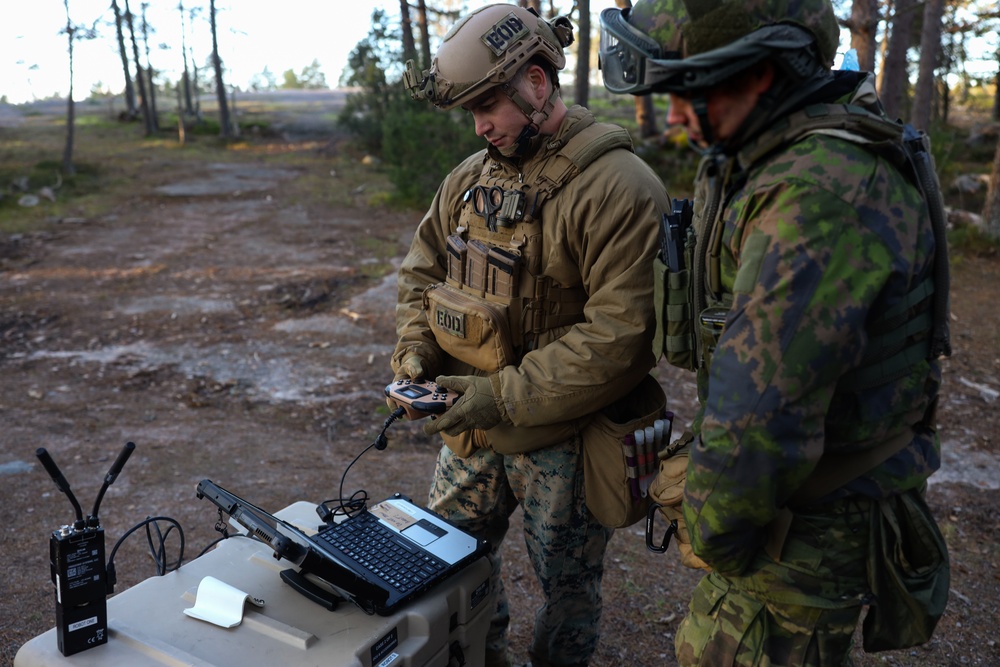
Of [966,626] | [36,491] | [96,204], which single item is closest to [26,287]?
[36,491]

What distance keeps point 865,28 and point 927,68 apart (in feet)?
11.1

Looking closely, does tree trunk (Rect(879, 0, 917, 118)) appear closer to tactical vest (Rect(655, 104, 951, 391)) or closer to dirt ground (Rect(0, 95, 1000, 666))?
dirt ground (Rect(0, 95, 1000, 666))

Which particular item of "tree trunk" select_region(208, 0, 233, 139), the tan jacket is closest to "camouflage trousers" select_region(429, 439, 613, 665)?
the tan jacket

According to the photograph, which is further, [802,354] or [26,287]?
[26,287]

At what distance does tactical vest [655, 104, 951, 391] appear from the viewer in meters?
1.66

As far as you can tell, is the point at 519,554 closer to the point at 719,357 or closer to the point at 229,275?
the point at 719,357

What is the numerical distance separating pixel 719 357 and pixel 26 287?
9933 millimetres

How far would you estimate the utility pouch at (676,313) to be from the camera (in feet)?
6.60

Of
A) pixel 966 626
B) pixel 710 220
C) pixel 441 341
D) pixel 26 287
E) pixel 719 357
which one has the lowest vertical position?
pixel 966 626

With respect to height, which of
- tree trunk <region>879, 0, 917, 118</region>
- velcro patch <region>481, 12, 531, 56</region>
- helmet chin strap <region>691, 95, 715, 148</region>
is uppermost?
tree trunk <region>879, 0, 917, 118</region>

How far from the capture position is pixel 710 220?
6.04ft

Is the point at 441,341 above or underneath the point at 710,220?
underneath

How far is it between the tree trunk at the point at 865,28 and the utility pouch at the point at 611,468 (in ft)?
26.7

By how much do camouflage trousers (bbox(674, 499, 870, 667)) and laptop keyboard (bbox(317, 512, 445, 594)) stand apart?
849mm
